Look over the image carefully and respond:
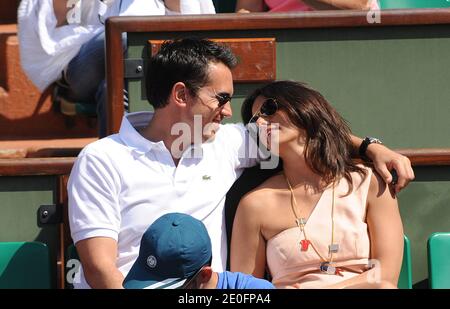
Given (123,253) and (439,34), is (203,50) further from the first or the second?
(439,34)

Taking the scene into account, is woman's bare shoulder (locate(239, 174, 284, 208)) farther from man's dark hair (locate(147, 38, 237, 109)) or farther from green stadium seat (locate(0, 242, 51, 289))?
green stadium seat (locate(0, 242, 51, 289))

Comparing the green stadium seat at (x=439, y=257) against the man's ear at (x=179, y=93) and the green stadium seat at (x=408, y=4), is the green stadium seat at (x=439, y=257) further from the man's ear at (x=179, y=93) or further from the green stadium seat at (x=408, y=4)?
the green stadium seat at (x=408, y=4)

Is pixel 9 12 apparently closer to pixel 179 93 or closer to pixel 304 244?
pixel 179 93

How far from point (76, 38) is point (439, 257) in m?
1.84

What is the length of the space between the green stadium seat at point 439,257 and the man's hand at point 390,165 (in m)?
0.27

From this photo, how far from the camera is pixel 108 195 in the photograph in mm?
3926

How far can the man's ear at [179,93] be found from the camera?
413 cm

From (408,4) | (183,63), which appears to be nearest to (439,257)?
(183,63)

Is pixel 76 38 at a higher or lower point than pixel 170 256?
higher

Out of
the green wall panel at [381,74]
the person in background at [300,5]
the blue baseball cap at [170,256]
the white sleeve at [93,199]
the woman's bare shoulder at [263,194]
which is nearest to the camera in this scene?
the blue baseball cap at [170,256]

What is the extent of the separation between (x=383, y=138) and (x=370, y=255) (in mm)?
762

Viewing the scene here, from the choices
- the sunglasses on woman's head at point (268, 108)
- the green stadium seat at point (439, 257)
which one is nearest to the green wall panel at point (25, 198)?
the sunglasses on woman's head at point (268, 108)

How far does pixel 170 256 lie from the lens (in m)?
3.17

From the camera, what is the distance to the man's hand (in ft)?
13.3
